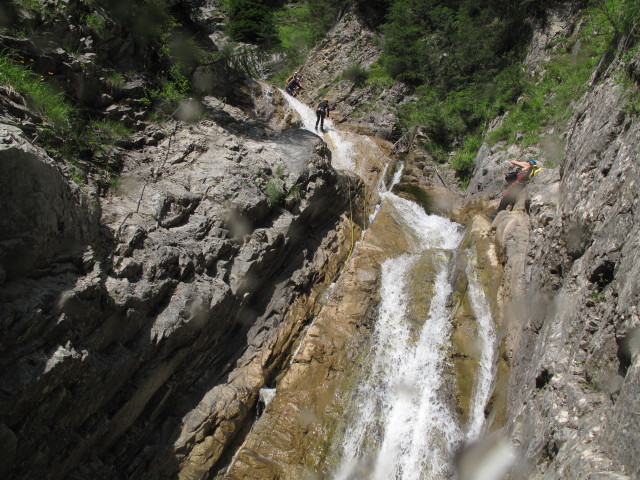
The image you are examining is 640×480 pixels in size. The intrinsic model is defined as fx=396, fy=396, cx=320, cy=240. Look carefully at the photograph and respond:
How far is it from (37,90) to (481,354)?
33.2 feet

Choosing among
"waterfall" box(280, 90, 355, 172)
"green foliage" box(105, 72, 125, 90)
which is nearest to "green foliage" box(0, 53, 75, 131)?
"green foliage" box(105, 72, 125, 90)

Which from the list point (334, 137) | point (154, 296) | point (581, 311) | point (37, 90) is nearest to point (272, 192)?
point (154, 296)

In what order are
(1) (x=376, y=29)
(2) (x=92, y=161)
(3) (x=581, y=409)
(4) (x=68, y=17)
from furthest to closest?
(1) (x=376, y=29), (4) (x=68, y=17), (2) (x=92, y=161), (3) (x=581, y=409)

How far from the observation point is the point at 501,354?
7.83 meters

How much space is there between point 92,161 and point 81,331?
3.77 meters

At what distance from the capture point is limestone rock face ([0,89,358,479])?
5012mm

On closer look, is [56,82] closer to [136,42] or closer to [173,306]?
[136,42]

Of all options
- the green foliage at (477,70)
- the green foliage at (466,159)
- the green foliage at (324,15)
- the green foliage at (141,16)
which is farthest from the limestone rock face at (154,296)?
the green foliage at (324,15)

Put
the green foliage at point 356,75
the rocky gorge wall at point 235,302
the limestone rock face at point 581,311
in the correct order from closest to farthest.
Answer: the limestone rock face at point 581,311 → the rocky gorge wall at point 235,302 → the green foliage at point 356,75

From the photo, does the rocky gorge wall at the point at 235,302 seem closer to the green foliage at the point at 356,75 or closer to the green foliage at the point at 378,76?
the green foliage at the point at 378,76

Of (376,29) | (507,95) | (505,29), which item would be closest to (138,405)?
(507,95)

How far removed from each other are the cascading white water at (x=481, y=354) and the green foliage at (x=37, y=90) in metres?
9.51

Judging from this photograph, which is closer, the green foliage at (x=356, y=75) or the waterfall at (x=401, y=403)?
the waterfall at (x=401, y=403)

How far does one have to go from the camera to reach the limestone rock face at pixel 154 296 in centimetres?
501
